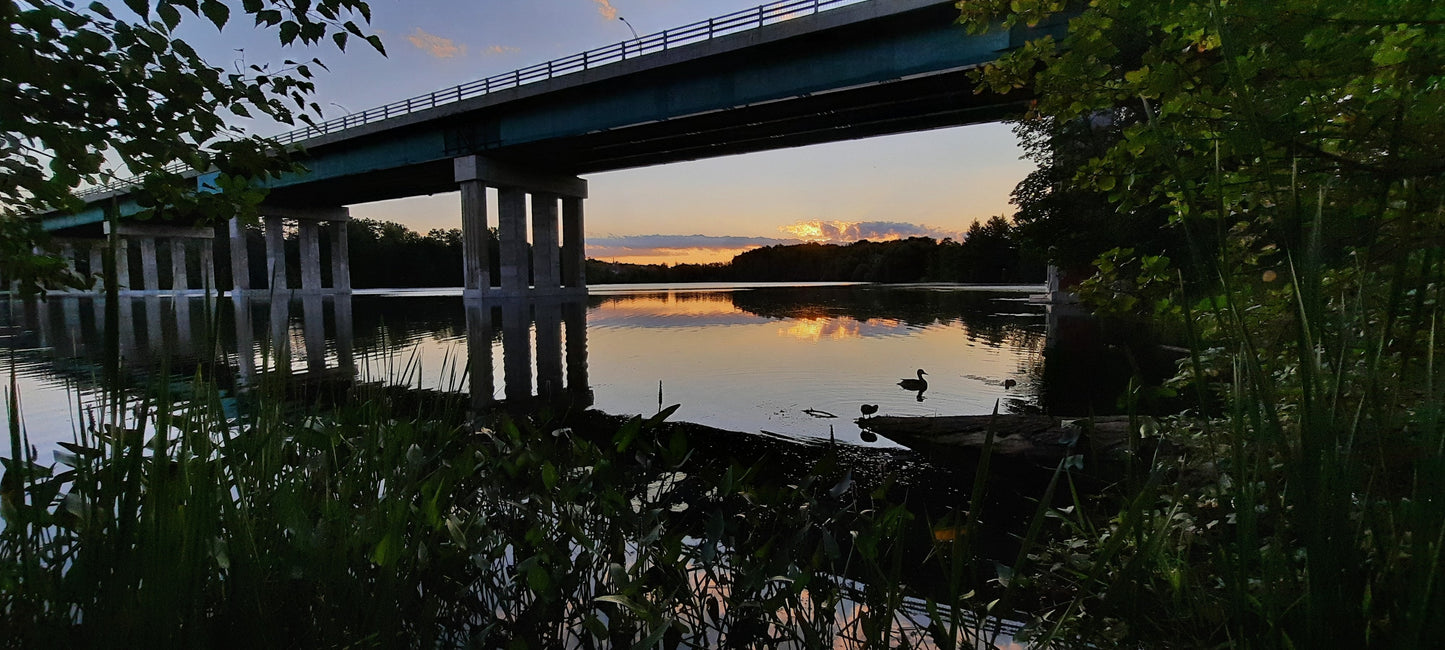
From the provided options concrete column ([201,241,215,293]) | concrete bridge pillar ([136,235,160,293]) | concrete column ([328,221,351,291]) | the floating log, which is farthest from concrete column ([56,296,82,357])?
concrete bridge pillar ([136,235,160,293])

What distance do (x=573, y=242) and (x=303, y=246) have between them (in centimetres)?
2953

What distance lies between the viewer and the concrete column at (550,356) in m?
10.2

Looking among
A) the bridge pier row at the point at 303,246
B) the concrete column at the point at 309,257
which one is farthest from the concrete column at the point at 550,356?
the concrete column at the point at 309,257

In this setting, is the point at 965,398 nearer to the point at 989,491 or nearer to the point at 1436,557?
the point at 989,491

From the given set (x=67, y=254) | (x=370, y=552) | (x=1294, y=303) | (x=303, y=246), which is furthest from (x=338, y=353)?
(x=303, y=246)

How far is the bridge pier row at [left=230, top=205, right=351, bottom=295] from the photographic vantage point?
50.4 m

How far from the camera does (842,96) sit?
82.5 ft

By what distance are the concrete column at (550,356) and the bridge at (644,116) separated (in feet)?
23.0

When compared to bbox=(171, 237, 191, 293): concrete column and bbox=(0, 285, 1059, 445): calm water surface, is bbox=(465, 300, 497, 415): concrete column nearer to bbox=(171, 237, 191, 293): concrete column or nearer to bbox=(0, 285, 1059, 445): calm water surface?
bbox=(0, 285, 1059, 445): calm water surface

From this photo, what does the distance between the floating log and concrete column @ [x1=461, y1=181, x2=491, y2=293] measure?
35.4 meters

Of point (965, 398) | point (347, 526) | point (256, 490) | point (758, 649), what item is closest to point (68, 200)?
point (256, 490)

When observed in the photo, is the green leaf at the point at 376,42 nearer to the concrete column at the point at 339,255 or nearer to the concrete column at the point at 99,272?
the concrete column at the point at 99,272

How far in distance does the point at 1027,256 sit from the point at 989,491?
82.9ft

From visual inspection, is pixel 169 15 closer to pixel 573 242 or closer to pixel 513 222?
pixel 513 222
